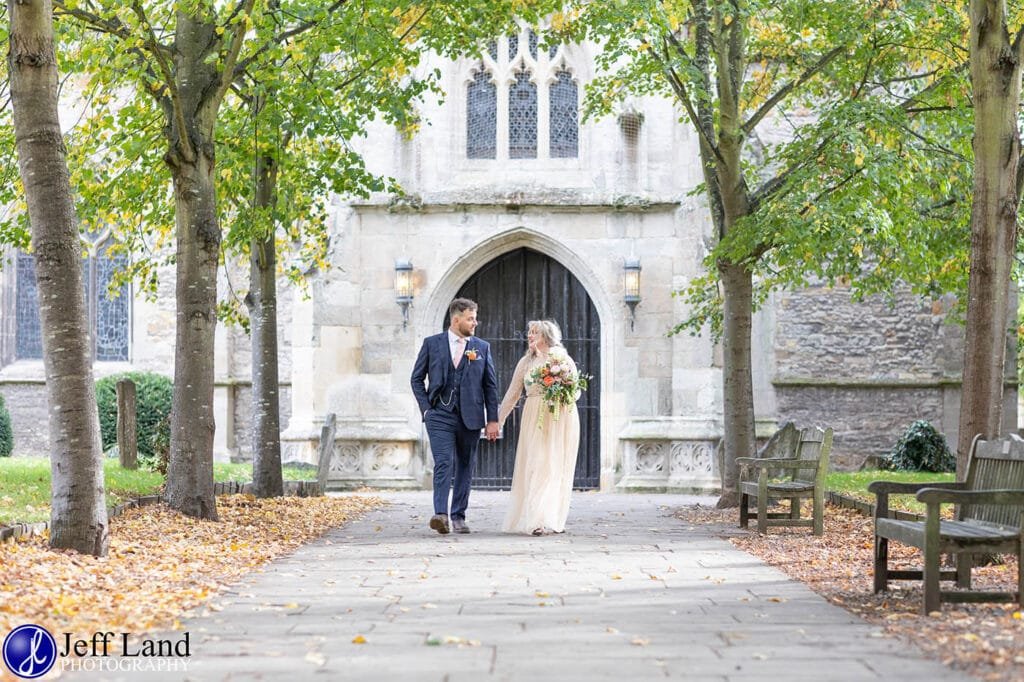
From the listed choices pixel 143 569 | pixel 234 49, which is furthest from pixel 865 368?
pixel 143 569

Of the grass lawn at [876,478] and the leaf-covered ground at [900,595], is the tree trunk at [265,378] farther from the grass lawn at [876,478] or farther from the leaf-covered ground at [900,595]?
the grass lawn at [876,478]

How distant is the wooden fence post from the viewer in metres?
16.4

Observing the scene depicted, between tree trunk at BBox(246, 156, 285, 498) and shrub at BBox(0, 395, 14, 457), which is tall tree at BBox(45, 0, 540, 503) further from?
shrub at BBox(0, 395, 14, 457)

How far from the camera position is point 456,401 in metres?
11.3

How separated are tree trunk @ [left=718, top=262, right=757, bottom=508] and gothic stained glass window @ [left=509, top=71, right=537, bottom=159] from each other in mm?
6617

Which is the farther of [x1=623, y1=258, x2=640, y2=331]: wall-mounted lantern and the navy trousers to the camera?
[x1=623, y1=258, x2=640, y2=331]: wall-mounted lantern

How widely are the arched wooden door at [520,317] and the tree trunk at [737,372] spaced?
579 centimetres

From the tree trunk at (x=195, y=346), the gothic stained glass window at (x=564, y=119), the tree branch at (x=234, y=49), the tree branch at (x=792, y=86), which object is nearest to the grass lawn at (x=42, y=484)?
the tree trunk at (x=195, y=346)

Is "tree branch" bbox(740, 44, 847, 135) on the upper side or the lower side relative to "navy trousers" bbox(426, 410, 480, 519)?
upper

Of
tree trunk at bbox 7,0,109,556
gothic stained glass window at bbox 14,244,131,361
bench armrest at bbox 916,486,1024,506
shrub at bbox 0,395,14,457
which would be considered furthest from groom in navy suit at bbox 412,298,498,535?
gothic stained glass window at bbox 14,244,131,361

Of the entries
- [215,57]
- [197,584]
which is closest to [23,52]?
[215,57]

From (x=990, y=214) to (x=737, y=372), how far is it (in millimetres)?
5263

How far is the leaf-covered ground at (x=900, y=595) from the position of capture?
541 cm

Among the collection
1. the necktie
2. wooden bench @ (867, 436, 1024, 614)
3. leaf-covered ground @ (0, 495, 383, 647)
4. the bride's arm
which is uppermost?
the necktie
